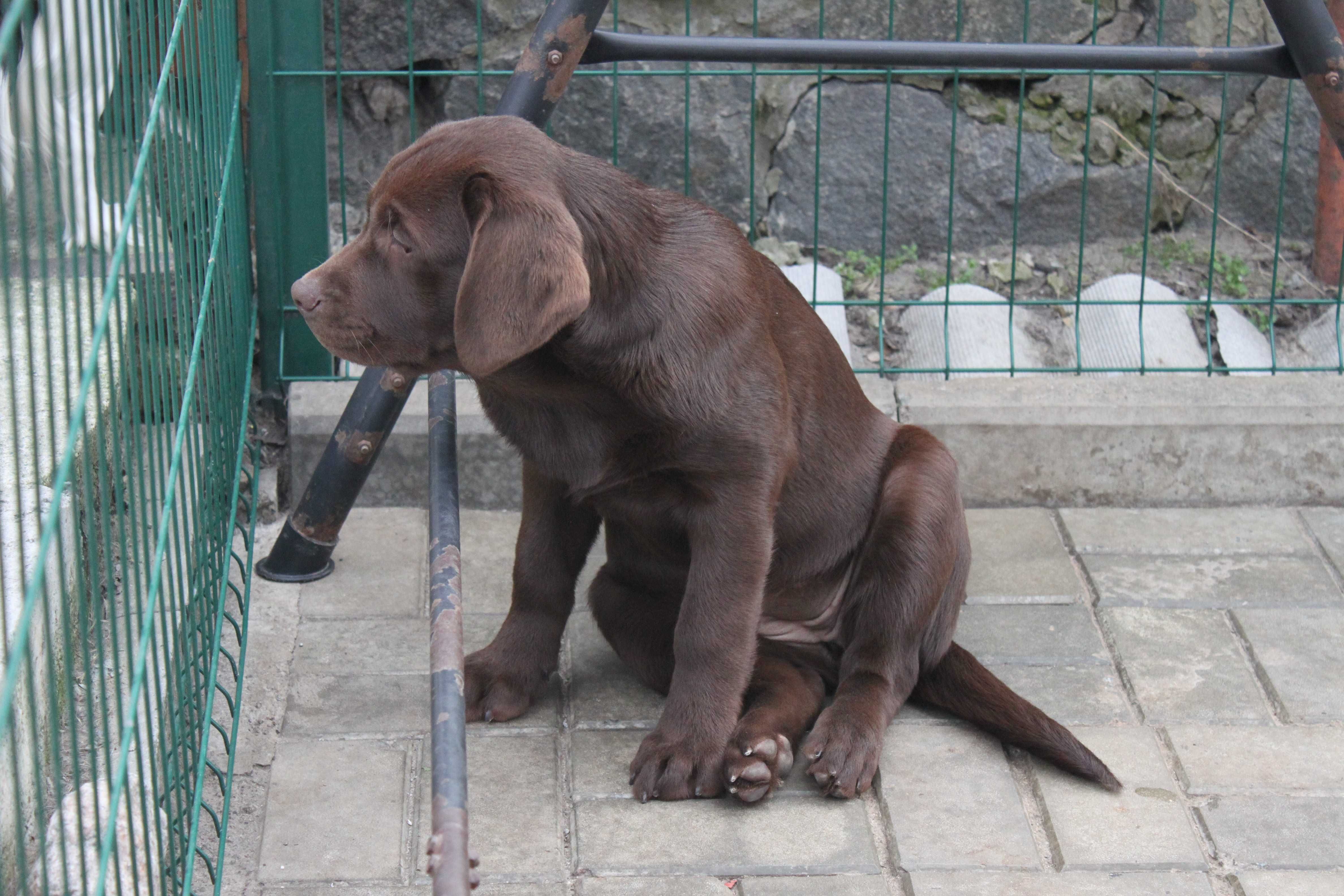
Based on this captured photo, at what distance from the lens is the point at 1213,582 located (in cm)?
357

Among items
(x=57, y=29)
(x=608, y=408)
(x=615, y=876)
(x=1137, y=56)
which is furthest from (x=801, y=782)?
(x=57, y=29)

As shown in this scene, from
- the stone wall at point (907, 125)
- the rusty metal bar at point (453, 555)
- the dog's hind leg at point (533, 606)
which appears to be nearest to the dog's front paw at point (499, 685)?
the dog's hind leg at point (533, 606)

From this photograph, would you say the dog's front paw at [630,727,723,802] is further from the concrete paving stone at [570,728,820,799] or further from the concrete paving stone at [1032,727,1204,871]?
the concrete paving stone at [1032,727,1204,871]

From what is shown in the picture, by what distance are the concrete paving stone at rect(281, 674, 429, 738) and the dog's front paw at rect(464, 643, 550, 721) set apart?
11 cm

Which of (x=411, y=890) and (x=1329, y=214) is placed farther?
(x=1329, y=214)

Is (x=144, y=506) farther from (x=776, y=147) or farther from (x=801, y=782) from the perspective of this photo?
(x=776, y=147)

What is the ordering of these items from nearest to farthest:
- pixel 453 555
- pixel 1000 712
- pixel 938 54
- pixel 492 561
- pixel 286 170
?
pixel 453 555, pixel 1000 712, pixel 938 54, pixel 492 561, pixel 286 170

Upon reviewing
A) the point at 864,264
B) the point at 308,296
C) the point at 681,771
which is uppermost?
the point at 308,296

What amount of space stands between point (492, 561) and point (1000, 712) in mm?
1400

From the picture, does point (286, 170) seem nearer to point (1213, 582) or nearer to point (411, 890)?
point (411, 890)

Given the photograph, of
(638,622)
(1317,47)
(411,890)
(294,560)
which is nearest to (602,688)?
(638,622)

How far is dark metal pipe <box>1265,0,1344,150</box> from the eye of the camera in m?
2.95

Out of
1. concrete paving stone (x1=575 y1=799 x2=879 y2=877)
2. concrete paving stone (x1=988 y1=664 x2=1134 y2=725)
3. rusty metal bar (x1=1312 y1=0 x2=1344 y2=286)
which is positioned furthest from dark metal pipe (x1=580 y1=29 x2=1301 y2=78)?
rusty metal bar (x1=1312 y1=0 x2=1344 y2=286)

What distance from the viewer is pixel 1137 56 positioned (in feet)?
10.2
